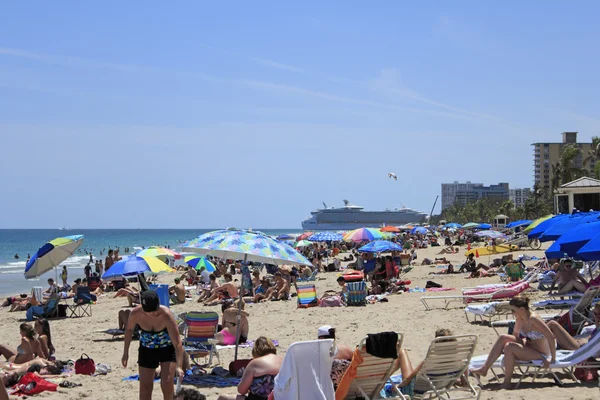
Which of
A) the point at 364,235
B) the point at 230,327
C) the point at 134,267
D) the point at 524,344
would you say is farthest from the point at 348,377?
the point at 364,235

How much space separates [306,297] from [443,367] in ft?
28.4

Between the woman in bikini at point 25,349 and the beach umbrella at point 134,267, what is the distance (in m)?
4.27

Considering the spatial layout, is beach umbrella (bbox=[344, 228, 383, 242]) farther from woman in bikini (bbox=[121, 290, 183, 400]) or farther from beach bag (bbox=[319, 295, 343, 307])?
woman in bikini (bbox=[121, 290, 183, 400])

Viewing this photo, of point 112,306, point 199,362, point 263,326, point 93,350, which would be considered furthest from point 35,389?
point 112,306

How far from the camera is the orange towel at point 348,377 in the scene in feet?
17.6

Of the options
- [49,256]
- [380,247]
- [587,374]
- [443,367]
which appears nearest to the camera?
[443,367]

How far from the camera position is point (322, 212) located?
13350 cm

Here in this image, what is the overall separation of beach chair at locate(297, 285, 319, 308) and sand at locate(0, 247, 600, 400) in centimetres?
28

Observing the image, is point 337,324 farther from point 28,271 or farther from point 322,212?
point 322,212

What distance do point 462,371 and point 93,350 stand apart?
20.3ft

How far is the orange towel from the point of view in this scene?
5.38 meters

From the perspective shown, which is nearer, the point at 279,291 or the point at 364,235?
the point at 279,291

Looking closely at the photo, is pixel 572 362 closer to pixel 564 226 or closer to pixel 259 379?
pixel 259 379

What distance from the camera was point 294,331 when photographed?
11.1 meters
